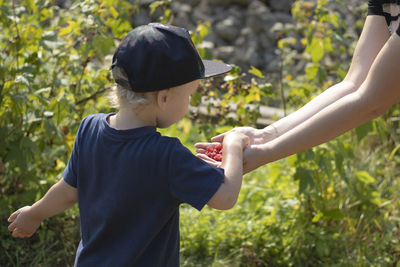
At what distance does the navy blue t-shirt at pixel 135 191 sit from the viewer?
5.33 ft

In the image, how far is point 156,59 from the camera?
164 centimetres

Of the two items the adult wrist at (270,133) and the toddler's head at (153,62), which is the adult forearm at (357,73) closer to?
the adult wrist at (270,133)

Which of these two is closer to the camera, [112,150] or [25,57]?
[112,150]

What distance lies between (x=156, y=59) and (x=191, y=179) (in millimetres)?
362

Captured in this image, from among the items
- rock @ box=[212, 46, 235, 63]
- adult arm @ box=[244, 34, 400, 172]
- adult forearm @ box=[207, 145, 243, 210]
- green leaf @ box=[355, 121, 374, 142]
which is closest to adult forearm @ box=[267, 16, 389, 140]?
adult arm @ box=[244, 34, 400, 172]

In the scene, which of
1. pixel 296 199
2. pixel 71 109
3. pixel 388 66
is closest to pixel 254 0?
pixel 296 199

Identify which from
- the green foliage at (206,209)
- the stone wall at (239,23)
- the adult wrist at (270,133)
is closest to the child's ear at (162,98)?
the adult wrist at (270,133)

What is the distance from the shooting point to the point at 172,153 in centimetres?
162

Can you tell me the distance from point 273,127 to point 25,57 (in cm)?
165

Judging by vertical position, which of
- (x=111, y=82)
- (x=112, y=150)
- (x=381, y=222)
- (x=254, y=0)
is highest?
(x=112, y=150)

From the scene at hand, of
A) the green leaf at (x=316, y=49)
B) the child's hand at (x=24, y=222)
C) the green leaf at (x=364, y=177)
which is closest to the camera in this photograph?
the child's hand at (x=24, y=222)

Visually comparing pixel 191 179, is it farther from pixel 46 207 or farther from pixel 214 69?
pixel 46 207

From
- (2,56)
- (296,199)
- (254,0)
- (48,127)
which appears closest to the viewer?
(48,127)

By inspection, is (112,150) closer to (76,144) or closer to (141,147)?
(141,147)
